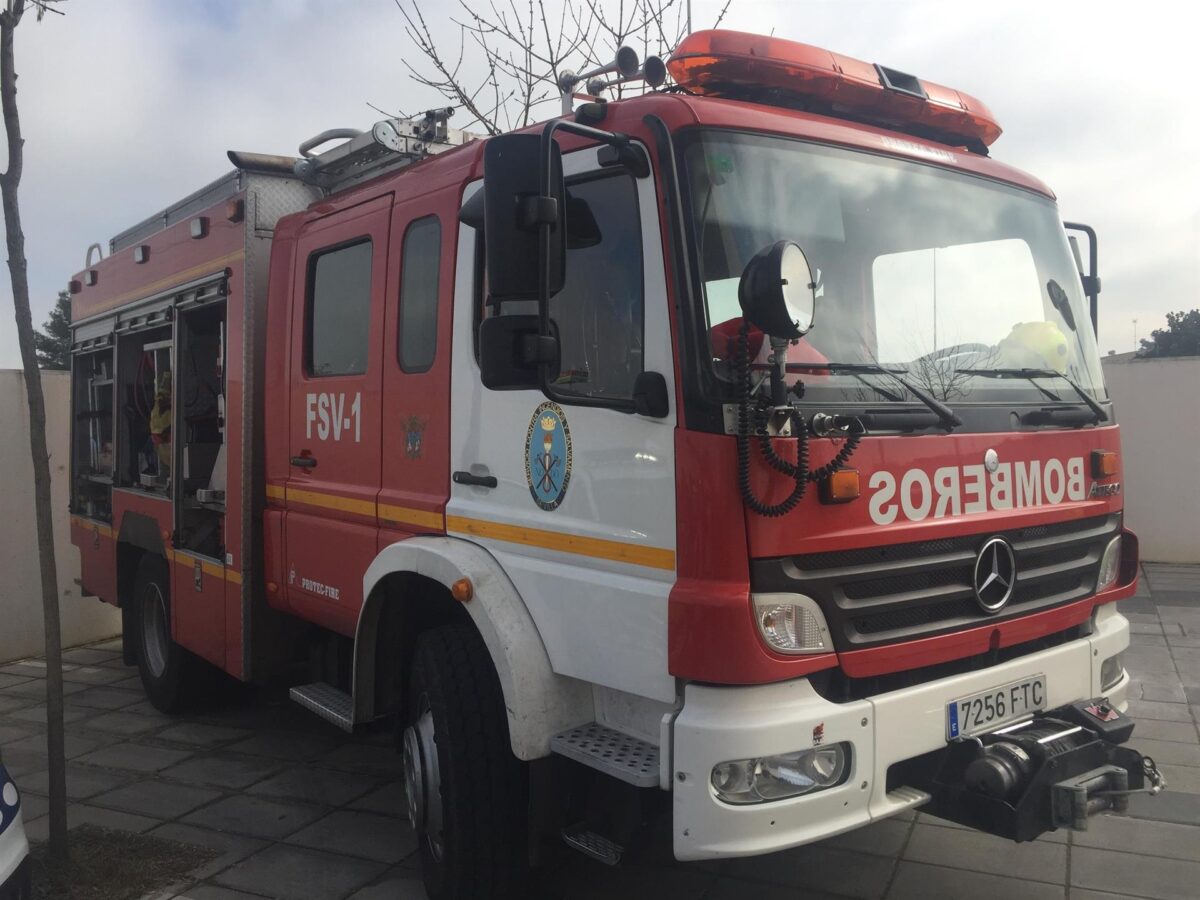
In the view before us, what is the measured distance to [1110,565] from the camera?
3.74 meters

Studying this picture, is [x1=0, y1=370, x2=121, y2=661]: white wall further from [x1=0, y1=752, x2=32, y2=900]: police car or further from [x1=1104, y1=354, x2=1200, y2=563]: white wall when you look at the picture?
[x1=1104, y1=354, x2=1200, y2=563]: white wall

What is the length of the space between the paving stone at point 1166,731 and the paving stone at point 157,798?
4432mm

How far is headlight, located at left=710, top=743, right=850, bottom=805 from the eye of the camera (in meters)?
2.73

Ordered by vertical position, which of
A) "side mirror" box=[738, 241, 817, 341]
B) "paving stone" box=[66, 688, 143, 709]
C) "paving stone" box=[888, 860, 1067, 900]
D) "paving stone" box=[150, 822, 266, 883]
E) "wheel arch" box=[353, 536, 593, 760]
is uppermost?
"side mirror" box=[738, 241, 817, 341]

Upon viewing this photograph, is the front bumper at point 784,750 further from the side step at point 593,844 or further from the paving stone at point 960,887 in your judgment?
the paving stone at point 960,887

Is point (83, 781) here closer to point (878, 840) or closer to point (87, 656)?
point (87, 656)

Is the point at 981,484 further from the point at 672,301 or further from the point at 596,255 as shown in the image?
the point at 596,255

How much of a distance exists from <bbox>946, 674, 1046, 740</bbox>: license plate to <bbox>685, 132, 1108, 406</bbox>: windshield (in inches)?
34.1

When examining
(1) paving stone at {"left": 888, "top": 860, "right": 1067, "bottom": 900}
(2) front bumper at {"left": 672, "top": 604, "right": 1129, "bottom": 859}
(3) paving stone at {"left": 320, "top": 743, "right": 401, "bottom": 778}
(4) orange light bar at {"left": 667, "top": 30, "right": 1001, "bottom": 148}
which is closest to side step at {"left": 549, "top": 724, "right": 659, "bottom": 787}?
(2) front bumper at {"left": 672, "top": 604, "right": 1129, "bottom": 859}

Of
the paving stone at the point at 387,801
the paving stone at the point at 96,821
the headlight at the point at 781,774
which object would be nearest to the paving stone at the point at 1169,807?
the headlight at the point at 781,774

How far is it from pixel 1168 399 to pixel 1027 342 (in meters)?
7.73

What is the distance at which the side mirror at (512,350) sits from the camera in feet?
9.88

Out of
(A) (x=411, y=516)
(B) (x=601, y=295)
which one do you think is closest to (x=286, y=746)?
(A) (x=411, y=516)

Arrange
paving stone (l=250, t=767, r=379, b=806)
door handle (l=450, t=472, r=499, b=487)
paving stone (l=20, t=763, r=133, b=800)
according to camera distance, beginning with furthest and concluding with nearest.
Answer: paving stone (l=20, t=763, r=133, b=800) < paving stone (l=250, t=767, r=379, b=806) < door handle (l=450, t=472, r=499, b=487)
